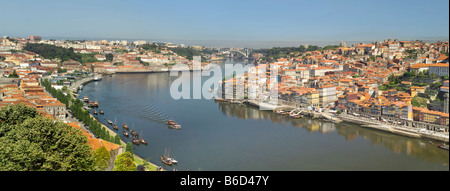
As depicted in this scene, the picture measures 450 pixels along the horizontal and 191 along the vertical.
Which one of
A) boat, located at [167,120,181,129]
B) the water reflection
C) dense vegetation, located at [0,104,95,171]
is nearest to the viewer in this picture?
dense vegetation, located at [0,104,95,171]

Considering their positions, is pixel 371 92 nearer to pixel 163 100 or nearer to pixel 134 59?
pixel 163 100

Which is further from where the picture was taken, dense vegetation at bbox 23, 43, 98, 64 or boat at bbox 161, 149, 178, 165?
dense vegetation at bbox 23, 43, 98, 64

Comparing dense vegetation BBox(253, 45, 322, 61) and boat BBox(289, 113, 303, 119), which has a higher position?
dense vegetation BBox(253, 45, 322, 61)

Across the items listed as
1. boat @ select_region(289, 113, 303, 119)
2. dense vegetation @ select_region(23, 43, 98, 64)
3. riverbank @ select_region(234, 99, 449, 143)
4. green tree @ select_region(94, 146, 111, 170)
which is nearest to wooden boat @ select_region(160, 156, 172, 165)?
green tree @ select_region(94, 146, 111, 170)

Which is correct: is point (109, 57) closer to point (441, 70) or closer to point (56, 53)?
point (56, 53)

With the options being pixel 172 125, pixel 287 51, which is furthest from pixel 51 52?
pixel 172 125

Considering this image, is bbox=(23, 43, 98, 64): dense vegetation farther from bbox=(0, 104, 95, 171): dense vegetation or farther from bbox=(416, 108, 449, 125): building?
bbox=(416, 108, 449, 125): building
